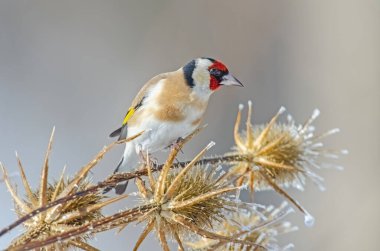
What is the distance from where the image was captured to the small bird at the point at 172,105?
836mm

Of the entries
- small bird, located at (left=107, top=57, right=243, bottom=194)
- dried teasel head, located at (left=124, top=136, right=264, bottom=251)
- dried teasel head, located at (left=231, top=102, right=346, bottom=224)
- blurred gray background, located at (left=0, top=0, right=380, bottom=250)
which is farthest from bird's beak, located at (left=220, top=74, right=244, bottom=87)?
blurred gray background, located at (left=0, top=0, right=380, bottom=250)

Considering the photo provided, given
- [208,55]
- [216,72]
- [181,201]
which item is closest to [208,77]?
[216,72]

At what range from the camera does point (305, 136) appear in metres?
0.61

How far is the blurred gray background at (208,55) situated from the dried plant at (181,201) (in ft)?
3.77

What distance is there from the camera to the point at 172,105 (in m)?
0.86

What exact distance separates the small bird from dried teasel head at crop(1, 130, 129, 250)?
36 cm

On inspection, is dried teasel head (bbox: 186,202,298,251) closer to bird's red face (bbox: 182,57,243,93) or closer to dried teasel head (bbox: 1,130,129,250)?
dried teasel head (bbox: 1,130,129,250)

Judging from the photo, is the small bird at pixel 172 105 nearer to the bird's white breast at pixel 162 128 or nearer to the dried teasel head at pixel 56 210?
the bird's white breast at pixel 162 128

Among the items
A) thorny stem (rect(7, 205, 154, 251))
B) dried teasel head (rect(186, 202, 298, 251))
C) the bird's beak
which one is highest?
the bird's beak

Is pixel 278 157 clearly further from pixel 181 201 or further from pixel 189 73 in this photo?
pixel 189 73

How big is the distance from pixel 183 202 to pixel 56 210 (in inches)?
3.6

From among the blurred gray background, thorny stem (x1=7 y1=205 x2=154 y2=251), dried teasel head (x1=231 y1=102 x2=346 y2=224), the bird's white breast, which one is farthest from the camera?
the blurred gray background

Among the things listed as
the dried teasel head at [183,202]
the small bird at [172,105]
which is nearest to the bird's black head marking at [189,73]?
the small bird at [172,105]

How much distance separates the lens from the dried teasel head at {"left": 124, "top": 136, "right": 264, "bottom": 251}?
0.46m
